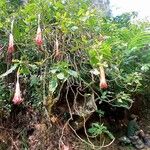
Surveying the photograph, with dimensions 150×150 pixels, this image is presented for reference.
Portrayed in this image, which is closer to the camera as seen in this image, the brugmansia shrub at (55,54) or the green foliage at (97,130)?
the green foliage at (97,130)

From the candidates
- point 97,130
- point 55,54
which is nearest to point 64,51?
point 55,54

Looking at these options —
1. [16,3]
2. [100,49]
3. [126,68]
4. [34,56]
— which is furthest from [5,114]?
[16,3]

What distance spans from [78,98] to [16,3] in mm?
2526

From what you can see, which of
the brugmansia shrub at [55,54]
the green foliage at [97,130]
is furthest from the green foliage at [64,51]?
the green foliage at [97,130]

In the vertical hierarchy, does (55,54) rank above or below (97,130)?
above

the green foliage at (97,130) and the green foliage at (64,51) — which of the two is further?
the green foliage at (64,51)

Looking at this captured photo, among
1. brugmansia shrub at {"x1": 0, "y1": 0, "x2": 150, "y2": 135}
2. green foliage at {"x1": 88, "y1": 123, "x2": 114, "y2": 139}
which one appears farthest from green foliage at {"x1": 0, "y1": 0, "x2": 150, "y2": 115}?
green foliage at {"x1": 88, "y1": 123, "x2": 114, "y2": 139}

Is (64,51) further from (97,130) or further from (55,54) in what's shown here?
(97,130)

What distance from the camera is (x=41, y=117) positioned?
3.02 metres

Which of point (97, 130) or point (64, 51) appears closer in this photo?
point (97, 130)

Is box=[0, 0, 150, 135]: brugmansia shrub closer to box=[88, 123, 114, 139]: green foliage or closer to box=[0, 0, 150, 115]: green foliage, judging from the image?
box=[0, 0, 150, 115]: green foliage

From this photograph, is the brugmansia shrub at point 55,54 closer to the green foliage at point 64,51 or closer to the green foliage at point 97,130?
the green foliage at point 64,51

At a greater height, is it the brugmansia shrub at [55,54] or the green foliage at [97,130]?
the brugmansia shrub at [55,54]

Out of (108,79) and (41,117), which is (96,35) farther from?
(41,117)
